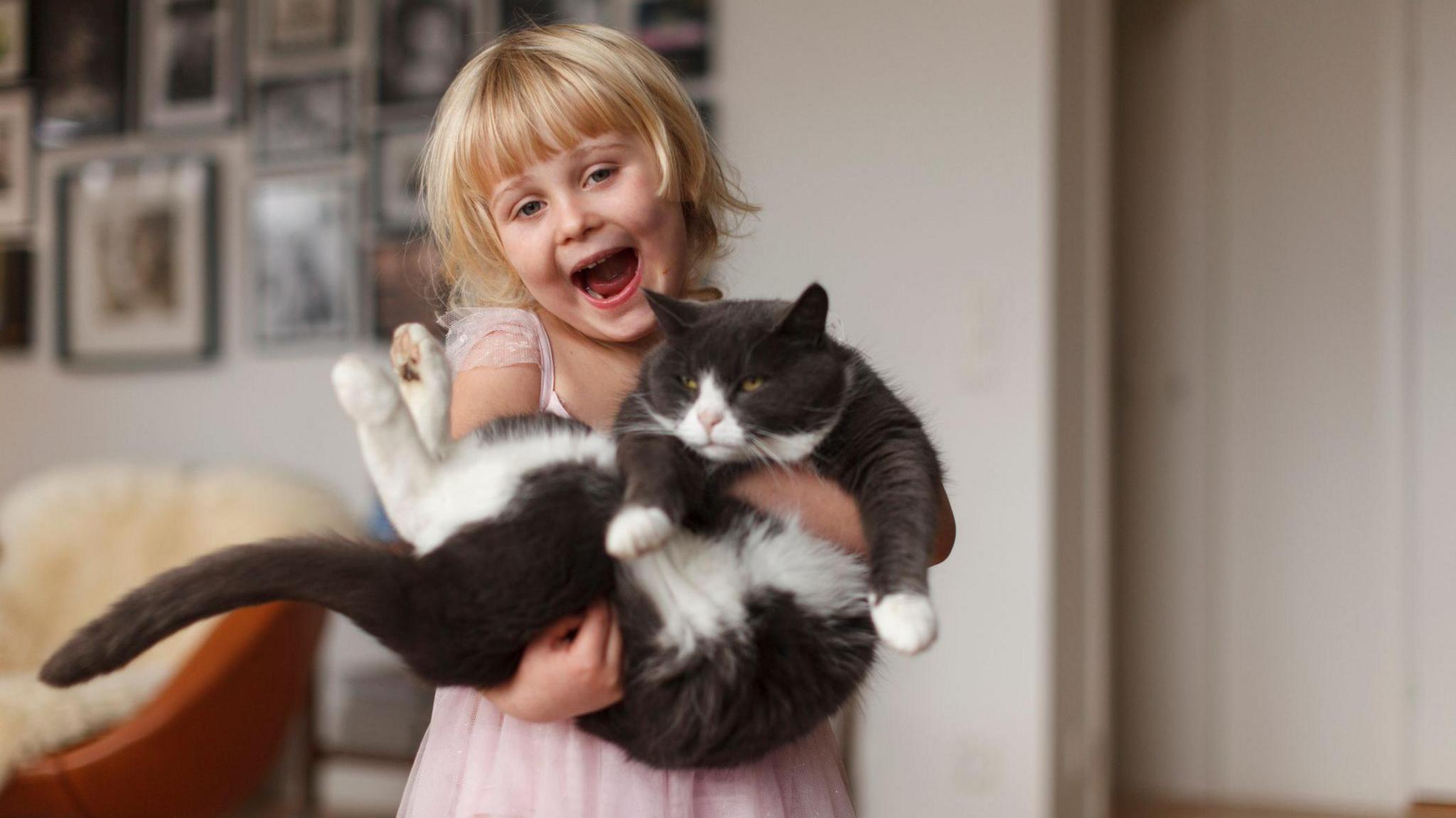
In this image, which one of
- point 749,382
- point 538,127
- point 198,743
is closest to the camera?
point 749,382

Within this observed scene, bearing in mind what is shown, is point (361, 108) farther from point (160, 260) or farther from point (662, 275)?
point (662, 275)

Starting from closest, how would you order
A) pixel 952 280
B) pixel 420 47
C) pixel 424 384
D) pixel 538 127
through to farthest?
1. pixel 424 384
2. pixel 538 127
3. pixel 952 280
4. pixel 420 47

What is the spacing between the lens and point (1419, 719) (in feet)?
11.4

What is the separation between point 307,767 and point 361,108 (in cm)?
181

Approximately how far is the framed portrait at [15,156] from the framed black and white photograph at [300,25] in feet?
2.84

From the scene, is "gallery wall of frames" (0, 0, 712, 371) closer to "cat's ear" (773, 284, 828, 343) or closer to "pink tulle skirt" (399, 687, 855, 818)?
"pink tulle skirt" (399, 687, 855, 818)

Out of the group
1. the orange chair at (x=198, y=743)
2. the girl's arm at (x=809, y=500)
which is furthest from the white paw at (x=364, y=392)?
the orange chair at (x=198, y=743)

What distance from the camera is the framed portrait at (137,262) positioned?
351 cm

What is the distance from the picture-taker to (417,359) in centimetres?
83

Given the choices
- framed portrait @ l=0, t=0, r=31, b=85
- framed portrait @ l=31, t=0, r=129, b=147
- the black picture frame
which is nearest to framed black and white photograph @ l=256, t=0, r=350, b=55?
the black picture frame

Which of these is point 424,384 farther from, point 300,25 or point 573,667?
point 300,25

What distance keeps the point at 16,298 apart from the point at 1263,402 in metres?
3.89

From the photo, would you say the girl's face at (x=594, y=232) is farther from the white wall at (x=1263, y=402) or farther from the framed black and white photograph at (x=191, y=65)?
the white wall at (x=1263, y=402)

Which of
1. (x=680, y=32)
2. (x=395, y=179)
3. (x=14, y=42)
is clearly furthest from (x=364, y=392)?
(x=14, y=42)
